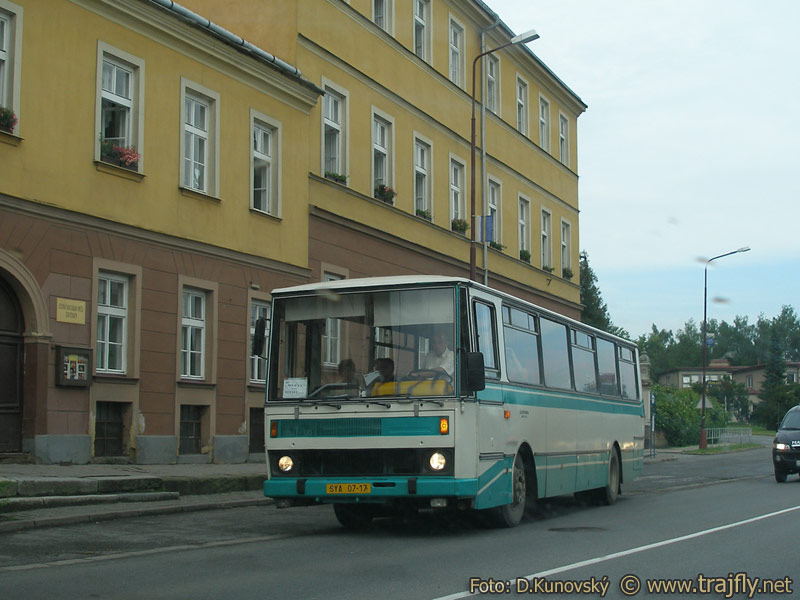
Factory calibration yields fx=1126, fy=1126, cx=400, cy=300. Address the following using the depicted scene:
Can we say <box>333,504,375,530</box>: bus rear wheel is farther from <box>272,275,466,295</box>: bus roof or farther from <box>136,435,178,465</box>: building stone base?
<box>136,435,178,465</box>: building stone base

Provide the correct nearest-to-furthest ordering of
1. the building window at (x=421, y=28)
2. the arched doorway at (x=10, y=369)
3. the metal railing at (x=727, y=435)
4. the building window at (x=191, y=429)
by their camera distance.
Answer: the arched doorway at (x=10, y=369), the building window at (x=191, y=429), the building window at (x=421, y=28), the metal railing at (x=727, y=435)

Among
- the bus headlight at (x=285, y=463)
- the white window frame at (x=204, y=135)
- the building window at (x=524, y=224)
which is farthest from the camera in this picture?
the building window at (x=524, y=224)

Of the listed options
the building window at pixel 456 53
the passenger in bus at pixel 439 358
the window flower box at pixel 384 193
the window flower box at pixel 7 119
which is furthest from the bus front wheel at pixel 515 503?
the building window at pixel 456 53

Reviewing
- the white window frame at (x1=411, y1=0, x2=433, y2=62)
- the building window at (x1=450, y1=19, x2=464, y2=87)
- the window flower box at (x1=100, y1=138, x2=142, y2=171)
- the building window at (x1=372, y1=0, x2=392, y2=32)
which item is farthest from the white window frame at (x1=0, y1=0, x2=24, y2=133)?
the building window at (x1=450, y1=19, x2=464, y2=87)

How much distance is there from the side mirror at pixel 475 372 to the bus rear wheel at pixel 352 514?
2603mm

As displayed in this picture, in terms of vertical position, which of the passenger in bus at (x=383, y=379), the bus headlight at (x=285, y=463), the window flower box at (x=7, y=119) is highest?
the window flower box at (x=7, y=119)

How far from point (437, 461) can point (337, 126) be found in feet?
54.0

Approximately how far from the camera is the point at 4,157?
17000mm

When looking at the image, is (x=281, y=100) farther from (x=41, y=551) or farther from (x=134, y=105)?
(x=41, y=551)

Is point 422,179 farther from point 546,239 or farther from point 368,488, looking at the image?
point 368,488

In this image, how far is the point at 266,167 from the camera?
24109 mm

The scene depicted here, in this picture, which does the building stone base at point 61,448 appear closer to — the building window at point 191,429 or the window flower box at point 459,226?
the building window at point 191,429

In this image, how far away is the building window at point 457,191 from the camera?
112 ft

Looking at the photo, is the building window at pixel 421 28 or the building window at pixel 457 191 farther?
the building window at pixel 457 191
